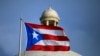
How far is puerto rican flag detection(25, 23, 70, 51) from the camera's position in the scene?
135 ft

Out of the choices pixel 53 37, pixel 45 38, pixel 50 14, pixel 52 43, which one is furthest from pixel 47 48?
pixel 50 14

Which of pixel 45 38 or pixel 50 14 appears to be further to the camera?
pixel 50 14

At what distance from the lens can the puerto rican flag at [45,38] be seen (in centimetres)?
4112

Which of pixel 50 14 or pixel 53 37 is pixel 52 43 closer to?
pixel 53 37

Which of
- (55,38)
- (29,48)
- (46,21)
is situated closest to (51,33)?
(55,38)

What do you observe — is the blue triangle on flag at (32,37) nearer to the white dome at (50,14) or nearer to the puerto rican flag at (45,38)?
the puerto rican flag at (45,38)

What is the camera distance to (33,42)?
41125 mm

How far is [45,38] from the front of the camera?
42062 millimetres

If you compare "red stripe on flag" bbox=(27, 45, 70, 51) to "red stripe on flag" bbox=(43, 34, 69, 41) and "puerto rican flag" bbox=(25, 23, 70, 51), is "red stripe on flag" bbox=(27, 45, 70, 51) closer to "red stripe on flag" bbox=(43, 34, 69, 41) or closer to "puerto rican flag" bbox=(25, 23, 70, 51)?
"puerto rican flag" bbox=(25, 23, 70, 51)

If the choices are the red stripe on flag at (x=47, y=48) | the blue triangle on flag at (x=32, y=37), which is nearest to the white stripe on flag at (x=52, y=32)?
the blue triangle on flag at (x=32, y=37)

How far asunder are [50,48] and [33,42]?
2169 mm

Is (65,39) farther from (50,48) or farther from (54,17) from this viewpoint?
(54,17)

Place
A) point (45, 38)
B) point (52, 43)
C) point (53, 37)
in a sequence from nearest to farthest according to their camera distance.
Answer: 1. point (45, 38)
2. point (52, 43)
3. point (53, 37)

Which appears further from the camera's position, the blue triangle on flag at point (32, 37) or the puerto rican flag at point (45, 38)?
the puerto rican flag at point (45, 38)
